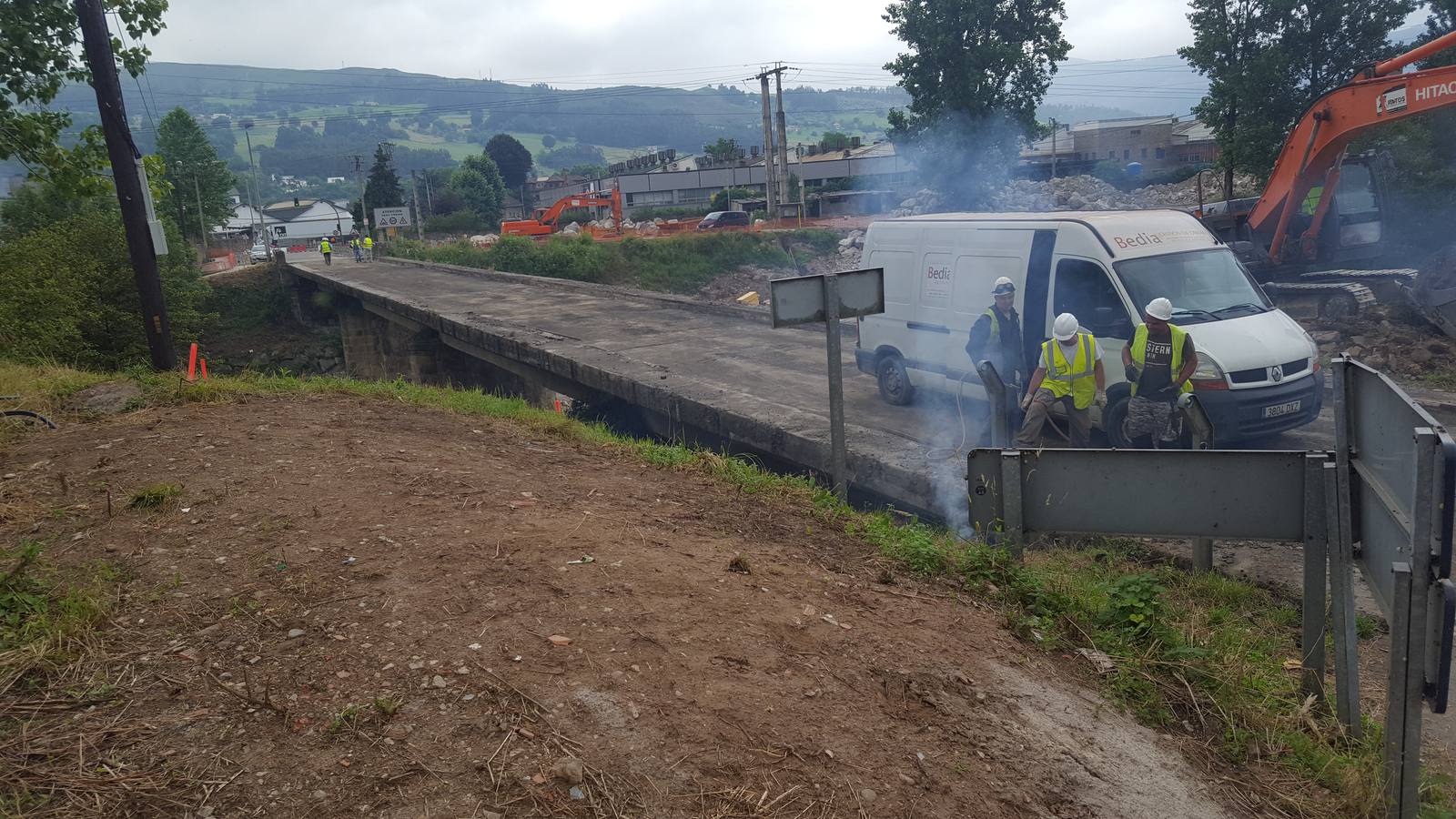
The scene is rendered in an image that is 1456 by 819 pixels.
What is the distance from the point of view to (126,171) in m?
11.9

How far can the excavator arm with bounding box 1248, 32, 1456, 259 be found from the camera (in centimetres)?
1317

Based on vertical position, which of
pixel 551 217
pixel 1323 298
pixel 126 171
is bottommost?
pixel 1323 298

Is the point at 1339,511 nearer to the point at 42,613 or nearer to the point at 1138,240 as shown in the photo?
the point at 1138,240

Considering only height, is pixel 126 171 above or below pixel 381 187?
below

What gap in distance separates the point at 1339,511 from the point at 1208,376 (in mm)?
4235

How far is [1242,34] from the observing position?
2541cm

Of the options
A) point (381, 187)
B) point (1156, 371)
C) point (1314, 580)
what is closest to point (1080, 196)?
point (1156, 371)

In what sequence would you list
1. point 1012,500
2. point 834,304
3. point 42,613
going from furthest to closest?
1. point 834,304
2. point 1012,500
3. point 42,613

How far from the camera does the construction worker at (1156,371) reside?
288 inches

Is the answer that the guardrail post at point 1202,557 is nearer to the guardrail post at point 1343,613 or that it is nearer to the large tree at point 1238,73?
the guardrail post at point 1343,613

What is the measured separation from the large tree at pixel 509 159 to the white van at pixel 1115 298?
117 meters

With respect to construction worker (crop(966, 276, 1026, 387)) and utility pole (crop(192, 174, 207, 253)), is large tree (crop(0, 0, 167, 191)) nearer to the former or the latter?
construction worker (crop(966, 276, 1026, 387))

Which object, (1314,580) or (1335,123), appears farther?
(1335,123)

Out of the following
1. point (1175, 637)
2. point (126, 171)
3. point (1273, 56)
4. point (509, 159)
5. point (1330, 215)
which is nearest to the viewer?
point (1175, 637)
